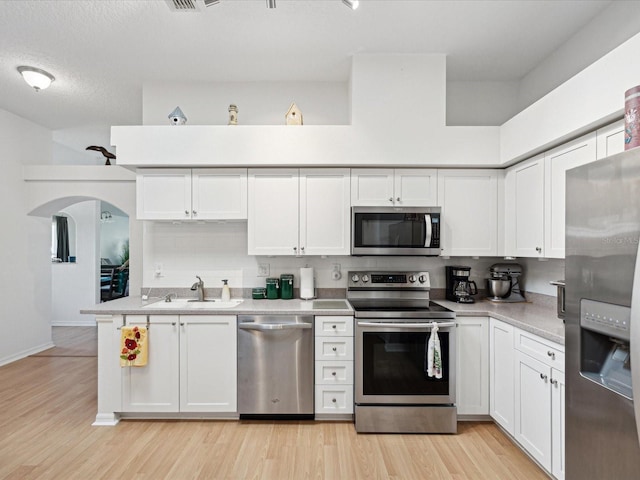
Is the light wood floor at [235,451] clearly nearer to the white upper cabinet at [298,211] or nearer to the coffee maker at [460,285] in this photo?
the coffee maker at [460,285]

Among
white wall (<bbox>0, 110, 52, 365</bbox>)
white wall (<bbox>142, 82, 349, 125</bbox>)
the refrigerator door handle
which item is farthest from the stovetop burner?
white wall (<bbox>0, 110, 52, 365</bbox>)

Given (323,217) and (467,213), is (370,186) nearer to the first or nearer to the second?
(323,217)

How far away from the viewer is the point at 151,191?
9.84 feet

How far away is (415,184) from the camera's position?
2.95 meters

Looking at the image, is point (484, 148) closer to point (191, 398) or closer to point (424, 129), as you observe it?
point (424, 129)

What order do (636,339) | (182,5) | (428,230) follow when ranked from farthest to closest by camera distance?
(428,230) < (182,5) < (636,339)

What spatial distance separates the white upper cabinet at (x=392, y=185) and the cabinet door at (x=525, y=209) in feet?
1.99

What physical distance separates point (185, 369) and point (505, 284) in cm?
274

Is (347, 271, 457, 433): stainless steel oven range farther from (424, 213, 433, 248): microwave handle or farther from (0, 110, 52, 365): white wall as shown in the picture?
(0, 110, 52, 365): white wall

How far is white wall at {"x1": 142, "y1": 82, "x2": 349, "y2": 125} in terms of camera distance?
329cm

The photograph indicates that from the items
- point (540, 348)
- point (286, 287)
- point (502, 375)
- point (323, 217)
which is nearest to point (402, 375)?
point (502, 375)

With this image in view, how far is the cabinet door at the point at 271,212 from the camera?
9.74 ft

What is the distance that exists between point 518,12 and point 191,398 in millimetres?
3630

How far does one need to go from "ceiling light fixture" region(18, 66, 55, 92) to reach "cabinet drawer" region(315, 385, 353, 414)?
361cm
